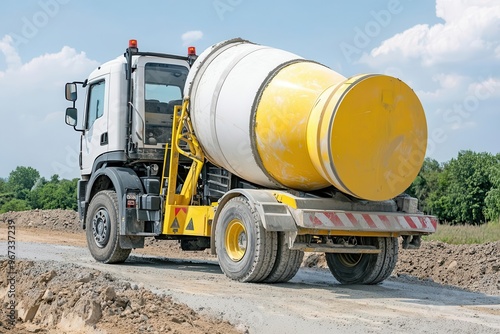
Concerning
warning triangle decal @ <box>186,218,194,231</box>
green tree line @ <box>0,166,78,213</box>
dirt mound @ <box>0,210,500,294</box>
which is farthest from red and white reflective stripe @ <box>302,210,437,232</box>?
green tree line @ <box>0,166,78,213</box>

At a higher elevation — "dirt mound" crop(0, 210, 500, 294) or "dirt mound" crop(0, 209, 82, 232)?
"dirt mound" crop(0, 209, 82, 232)

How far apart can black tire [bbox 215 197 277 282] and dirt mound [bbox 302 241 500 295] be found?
3769 mm

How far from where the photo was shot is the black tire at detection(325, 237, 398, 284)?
941 cm

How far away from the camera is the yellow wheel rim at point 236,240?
894 centimetres

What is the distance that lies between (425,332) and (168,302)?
2345 millimetres

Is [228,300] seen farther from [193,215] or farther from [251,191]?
[193,215]

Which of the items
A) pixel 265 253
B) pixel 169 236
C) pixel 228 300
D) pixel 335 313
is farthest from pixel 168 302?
pixel 169 236

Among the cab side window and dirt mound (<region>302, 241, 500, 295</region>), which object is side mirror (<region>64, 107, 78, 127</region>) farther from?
dirt mound (<region>302, 241, 500, 295</region>)

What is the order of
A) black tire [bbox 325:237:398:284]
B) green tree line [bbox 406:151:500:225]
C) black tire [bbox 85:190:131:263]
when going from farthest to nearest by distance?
green tree line [bbox 406:151:500:225], black tire [bbox 85:190:131:263], black tire [bbox 325:237:398:284]

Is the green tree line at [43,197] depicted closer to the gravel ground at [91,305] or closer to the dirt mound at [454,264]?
the dirt mound at [454,264]

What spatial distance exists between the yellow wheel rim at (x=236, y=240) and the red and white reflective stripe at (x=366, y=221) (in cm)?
112

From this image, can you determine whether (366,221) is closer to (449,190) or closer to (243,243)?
(243,243)

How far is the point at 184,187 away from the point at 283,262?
8.28 ft

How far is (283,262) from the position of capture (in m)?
8.59
